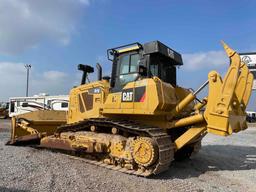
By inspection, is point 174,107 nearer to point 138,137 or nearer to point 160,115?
point 160,115

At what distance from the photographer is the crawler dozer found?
24.0ft

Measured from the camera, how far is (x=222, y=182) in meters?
7.36

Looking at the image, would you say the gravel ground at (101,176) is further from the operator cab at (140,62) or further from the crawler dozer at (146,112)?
the operator cab at (140,62)

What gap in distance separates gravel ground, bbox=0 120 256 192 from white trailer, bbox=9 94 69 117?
16.7 meters

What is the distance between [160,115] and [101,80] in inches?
96.3

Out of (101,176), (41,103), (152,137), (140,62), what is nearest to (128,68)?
(140,62)

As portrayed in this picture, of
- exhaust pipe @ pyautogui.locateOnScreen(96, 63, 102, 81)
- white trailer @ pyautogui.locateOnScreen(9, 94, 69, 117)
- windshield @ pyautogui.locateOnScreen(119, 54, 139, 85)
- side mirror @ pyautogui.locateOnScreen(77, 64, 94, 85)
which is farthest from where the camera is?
white trailer @ pyautogui.locateOnScreen(9, 94, 69, 117)

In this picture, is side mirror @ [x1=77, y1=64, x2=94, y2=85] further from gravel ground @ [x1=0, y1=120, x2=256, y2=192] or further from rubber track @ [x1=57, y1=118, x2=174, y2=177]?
gravel ground @ [x1=0, y1=120, x2=256, y2=192]

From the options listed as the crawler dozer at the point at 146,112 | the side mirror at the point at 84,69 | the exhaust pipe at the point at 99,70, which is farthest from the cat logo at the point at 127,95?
the side mirror at the point at 84,69

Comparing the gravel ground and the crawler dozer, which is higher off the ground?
the crawler dozer

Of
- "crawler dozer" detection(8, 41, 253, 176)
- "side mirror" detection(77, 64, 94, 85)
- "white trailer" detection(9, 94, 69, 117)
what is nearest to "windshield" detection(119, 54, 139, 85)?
"crawler dozer" detection(8, 41, 253, 176)

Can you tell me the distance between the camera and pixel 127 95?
8.27m

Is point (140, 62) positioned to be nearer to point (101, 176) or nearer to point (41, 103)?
point (101, 176)

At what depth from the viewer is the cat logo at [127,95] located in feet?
26.8
